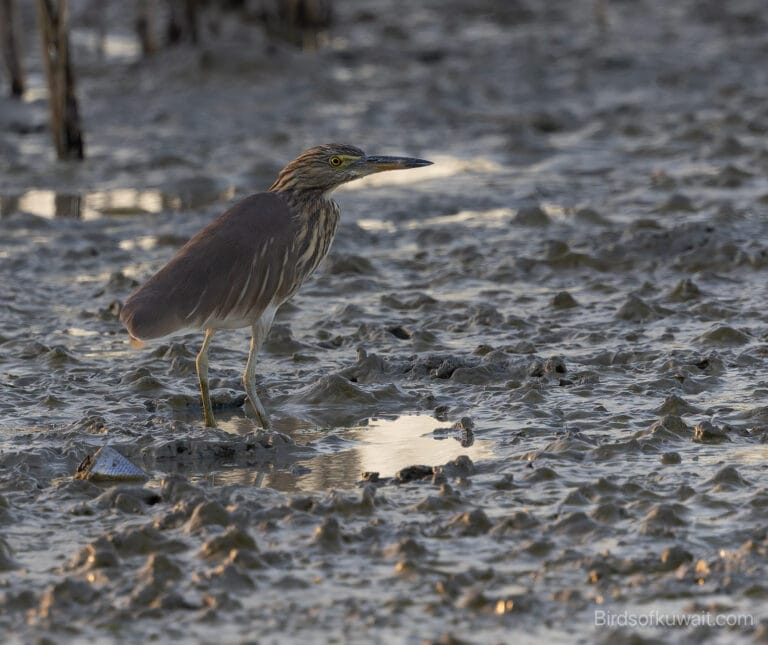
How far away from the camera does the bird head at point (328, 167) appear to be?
23.1ft

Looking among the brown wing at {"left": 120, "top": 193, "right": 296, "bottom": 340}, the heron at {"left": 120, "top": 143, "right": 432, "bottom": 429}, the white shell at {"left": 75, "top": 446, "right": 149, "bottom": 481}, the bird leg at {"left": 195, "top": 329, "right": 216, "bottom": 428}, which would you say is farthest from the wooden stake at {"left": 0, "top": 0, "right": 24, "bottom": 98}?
the white shell at {"left": 75, "top": 446, "right": 149, "bottom": 481}

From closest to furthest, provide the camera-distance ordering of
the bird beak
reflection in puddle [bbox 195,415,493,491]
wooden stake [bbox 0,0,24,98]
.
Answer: reflection in puddle [bbox 195,415,493,491] < the bird beak < wooden stake [bbox 0,0,24,98]

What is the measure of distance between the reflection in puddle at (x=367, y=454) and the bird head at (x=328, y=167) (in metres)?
1.20

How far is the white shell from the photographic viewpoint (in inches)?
232

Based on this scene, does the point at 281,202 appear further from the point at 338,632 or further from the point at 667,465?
the point at 338,632

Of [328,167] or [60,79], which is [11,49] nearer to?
[60,79]

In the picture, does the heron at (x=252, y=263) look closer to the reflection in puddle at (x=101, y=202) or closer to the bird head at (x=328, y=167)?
the bird head at (x=328, y=167)

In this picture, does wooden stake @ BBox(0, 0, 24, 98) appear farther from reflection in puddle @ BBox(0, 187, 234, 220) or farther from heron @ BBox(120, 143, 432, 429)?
heron @ BBox(120, 143, 432, 429)

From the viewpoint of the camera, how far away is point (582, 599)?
475cm

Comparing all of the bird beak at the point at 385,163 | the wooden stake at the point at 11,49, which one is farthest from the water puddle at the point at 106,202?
the bird beak at the point at 385,163

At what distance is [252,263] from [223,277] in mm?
176

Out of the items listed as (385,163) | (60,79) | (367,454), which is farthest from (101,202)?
(367,454)

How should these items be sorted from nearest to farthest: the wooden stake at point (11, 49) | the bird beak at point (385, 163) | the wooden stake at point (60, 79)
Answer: the bird beak at point (385, 163), the wooden stake at point (60, 79), the wooden stake at point (11, 49)

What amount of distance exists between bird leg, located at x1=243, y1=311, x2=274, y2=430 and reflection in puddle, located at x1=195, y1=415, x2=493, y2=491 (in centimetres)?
21
